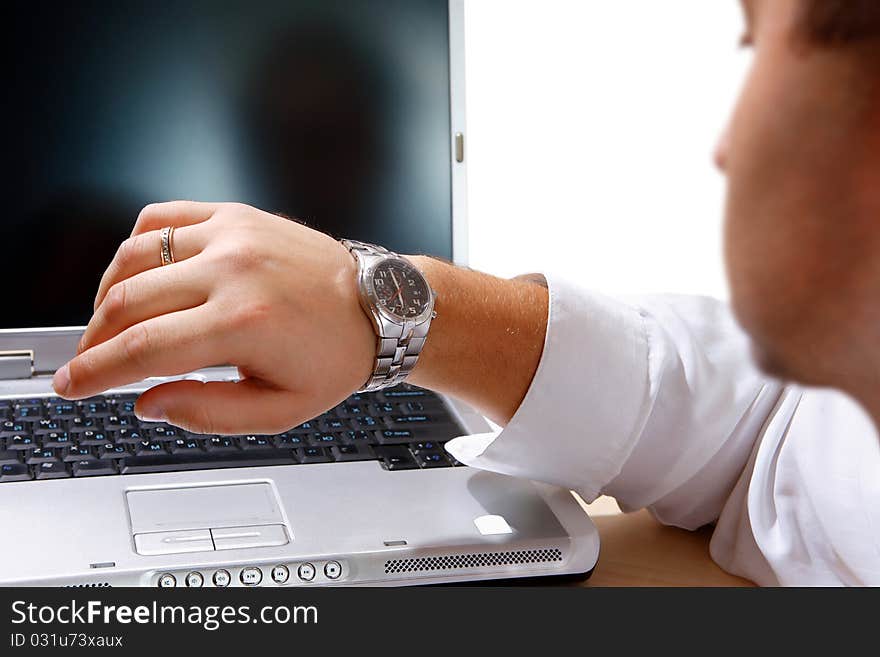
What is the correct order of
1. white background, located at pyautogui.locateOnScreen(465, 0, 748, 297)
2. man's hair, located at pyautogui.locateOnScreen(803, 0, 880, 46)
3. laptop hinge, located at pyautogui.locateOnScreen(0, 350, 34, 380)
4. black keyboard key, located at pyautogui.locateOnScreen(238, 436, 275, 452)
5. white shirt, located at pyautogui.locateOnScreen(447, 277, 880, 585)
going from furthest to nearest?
white background, located at pyautogui.locateOnScreen(465, 0, 748, 297) → laptop hinge, located at pyautogui.locateOnScreen(0, 350, 34, 380) → black keyboard key, located at pyautogui.locateOnScreen(238, 436, 275, 452) → white shirt, located at pyautogui.locateOnScreen(447, 277, 880, 585) → man's hair, located at pyautogui.locateOnScreen(803, 0, 880, 46)

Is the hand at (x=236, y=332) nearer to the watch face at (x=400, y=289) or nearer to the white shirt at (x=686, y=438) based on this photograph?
the watch face at (x=400, y=289)

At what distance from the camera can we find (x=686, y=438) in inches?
26.1

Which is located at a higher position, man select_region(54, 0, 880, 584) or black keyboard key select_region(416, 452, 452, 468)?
man select_region(54, 0, 880, 584)

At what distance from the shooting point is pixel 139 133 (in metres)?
0.86

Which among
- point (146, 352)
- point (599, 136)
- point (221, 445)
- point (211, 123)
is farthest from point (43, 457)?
point (599, 136)

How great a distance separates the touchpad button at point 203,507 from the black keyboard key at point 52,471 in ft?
0.18

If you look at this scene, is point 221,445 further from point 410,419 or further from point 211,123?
point 211,123

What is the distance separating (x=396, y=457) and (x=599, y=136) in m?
0.73

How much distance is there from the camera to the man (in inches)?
10.2

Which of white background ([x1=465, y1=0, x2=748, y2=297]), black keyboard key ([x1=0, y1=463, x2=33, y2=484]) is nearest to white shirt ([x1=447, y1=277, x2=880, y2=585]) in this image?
black keyboard key ([x1=0, y1=463, x2=33, y2=484])

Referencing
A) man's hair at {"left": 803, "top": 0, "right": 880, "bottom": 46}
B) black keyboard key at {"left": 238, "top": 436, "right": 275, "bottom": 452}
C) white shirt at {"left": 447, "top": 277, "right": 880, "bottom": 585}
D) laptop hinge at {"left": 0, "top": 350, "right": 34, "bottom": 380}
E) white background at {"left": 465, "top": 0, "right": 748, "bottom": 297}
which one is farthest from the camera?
white background at {"left": 465, "top": 0, "right": 748, "bottom": 297}

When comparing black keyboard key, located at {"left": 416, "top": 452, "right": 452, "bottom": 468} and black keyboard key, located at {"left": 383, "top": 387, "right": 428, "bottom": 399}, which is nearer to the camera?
black keyboard key, located at {"left": 416, "top": 452, "right": 452, "bottom": 468}

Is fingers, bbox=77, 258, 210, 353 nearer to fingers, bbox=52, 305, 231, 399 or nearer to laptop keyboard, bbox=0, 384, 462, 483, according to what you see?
fingers, bbox=52, 305, 231, 399

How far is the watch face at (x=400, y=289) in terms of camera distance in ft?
1.85
